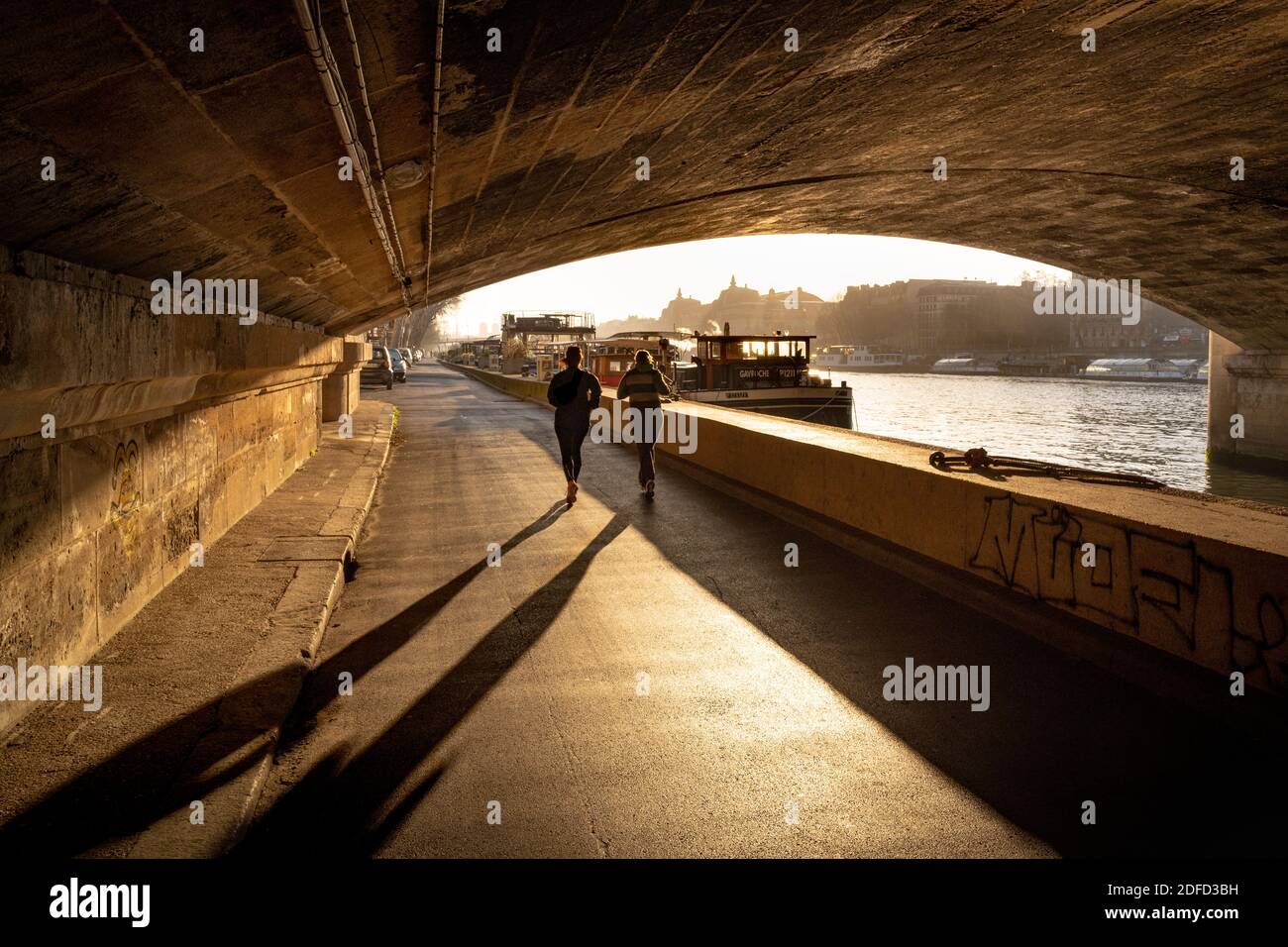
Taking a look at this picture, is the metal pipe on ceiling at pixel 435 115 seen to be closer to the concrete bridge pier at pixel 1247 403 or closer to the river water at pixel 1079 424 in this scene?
the river water at pixel 1079 424

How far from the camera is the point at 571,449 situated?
40.8 feet

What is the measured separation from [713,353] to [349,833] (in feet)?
92.0

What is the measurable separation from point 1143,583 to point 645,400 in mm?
8059

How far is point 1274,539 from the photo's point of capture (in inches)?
198


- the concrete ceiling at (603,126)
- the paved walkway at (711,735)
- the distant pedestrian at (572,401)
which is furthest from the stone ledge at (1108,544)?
the concrete ceiling at (603,126)

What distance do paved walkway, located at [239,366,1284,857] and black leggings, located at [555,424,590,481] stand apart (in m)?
3.78

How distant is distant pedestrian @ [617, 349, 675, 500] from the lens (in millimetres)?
12852

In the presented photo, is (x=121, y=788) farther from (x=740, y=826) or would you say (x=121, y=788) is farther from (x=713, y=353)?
(x=713, y=353)

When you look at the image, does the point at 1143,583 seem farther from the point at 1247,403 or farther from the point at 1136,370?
the point at 1136,370

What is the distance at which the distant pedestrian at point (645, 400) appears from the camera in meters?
12.9

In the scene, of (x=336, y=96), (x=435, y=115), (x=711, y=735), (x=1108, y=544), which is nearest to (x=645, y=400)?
(x=435, y=115)

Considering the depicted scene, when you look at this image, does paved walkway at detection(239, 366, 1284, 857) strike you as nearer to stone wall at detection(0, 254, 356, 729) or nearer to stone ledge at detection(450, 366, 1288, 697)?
stone ledge at detection(450, 366, 1288, 697)

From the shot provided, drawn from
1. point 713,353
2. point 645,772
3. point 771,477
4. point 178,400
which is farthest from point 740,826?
point 713,353

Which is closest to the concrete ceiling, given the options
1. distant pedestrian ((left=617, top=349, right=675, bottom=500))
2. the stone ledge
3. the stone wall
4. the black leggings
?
the stone wall
